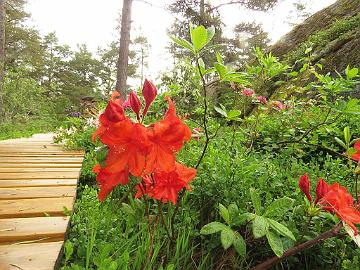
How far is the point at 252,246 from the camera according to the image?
63.0 inches

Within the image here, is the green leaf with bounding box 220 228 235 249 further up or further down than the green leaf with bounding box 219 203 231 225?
further down

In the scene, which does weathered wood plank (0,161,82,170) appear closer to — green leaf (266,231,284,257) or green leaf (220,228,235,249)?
green leaf (220,228,235,249)

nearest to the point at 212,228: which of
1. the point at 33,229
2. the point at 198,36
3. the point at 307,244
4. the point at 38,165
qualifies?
the point at 307,244

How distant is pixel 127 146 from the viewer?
0.86 metres

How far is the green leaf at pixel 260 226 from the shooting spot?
103 centimetres

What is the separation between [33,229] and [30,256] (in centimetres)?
25

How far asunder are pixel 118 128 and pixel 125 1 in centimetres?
930

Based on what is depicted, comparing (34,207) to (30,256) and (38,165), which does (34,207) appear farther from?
(38,165)

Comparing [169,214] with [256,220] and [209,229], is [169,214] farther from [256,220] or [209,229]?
[256,220]

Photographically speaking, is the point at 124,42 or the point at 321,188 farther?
the point at 124,42

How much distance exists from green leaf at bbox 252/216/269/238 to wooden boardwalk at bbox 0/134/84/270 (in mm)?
739

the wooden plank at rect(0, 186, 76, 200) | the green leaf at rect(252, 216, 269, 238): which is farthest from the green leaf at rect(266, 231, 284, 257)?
the wooden plank at rect(0, 186, 76, 200)

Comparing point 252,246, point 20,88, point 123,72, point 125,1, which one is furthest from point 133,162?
point 20,88

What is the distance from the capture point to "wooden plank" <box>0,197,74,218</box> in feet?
5.14
